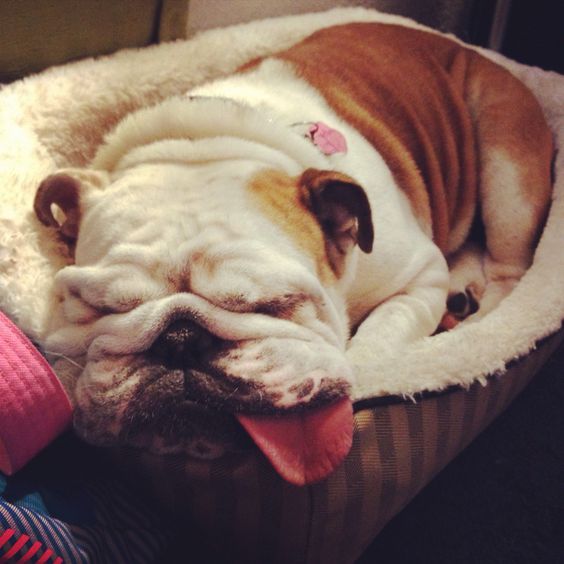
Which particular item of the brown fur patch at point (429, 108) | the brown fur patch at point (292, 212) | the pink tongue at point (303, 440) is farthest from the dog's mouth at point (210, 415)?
the brown fur patch at point (429, 108)

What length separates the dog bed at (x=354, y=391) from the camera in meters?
1.08

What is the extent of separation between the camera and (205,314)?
1.02 metres

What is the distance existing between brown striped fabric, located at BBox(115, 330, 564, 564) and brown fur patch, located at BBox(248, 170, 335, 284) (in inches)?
11.0

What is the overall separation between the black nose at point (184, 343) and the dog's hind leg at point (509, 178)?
988mm

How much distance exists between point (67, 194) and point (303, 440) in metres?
0.66

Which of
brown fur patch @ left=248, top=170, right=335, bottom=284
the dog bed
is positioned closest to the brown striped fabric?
the dog bed

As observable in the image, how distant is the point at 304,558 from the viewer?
1.15 m

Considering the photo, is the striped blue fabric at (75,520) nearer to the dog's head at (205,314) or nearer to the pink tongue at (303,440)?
the dog's head at (205,314)

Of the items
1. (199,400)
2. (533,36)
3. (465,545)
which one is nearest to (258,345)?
(199,400)

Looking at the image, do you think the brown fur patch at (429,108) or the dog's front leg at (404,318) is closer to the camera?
the dog's front leg at (404,318)

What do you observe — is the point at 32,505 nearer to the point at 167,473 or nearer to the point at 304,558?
the point at 167,473

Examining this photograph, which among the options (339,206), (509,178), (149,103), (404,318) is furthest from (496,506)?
(149,103)

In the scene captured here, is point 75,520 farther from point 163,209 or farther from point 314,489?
point 163,209

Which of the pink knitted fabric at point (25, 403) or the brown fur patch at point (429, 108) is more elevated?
the brown fur patch at point (429, 108)
